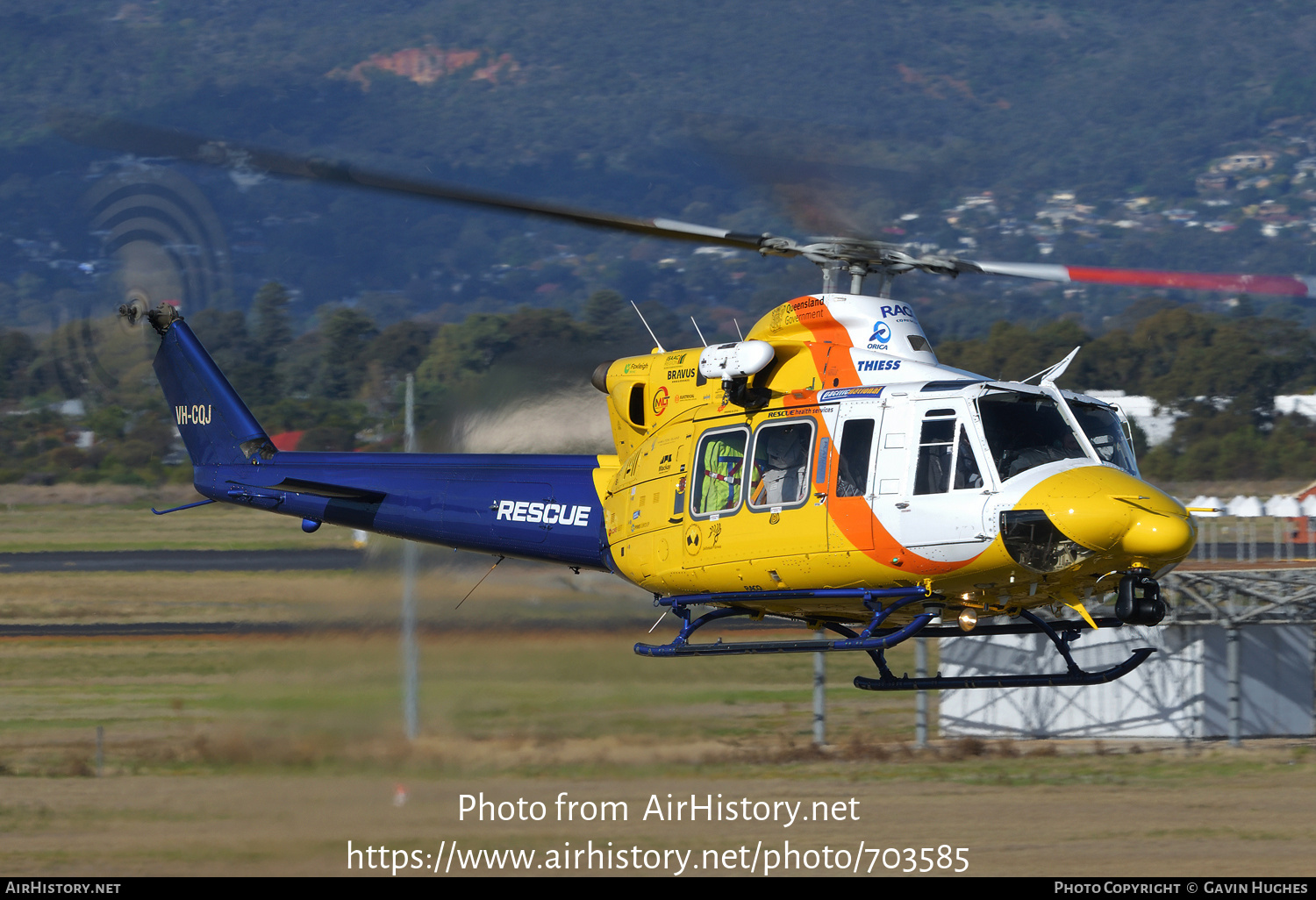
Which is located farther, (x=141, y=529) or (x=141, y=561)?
(x=141, y=529)

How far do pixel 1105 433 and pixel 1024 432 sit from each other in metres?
0.72

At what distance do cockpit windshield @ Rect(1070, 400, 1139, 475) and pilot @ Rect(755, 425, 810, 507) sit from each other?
189cm

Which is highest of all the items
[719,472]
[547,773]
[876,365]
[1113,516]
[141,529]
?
[141,529]

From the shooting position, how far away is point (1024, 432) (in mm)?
9805

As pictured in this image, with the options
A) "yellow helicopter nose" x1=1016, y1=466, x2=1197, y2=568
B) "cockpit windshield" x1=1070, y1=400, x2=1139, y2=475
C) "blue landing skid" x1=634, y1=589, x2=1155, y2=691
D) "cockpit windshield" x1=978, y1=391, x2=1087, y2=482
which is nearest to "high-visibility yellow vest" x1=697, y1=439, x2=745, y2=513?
"blue landing skid" x1=634, y1=589, x2=1155, y2=691

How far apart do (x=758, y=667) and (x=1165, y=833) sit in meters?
6.42

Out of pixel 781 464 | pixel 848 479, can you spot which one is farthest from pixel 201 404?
pixel 848 479

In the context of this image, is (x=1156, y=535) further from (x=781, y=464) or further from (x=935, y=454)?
(x=781, y=464)

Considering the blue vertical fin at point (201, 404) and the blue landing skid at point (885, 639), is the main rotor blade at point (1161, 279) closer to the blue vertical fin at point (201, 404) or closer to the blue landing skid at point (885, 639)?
the blue landing skid at point (885, 639)

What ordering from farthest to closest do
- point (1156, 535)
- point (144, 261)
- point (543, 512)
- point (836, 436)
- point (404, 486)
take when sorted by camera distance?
point (144, 261) < point (404, 486) < point (543, 512) < point (836, 436) < point (1156, 535)

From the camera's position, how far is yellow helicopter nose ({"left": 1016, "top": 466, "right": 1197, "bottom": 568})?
923cm

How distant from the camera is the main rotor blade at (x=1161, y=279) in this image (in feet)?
29.7

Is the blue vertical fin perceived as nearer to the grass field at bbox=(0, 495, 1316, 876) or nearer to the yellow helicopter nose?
the grass field at bbox=(0, 495, 1316, 876)

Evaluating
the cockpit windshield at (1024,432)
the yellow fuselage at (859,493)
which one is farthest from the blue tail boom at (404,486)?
the cockpit windshield at (1024,432)
